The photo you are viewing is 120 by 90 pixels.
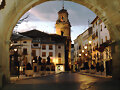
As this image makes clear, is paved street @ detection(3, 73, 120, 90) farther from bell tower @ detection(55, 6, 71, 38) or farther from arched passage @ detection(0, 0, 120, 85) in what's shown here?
bell tower @ detection(55, 6, 71, 38)

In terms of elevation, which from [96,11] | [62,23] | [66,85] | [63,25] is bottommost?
[66,85]

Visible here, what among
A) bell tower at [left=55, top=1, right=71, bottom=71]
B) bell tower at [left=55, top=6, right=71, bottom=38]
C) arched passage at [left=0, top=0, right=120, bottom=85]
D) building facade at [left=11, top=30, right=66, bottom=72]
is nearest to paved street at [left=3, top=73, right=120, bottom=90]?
arched passage at [left=0, top=0, right=120, bottom=85]

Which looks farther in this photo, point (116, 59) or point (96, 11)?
point (116, 59)

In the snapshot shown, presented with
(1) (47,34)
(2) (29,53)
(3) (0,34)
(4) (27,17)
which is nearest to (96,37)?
(2) (29,53)

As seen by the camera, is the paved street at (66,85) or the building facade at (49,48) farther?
the building facade at (49,48)

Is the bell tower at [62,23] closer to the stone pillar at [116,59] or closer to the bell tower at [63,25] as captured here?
the bell tower at [63,25]

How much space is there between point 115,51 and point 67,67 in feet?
210

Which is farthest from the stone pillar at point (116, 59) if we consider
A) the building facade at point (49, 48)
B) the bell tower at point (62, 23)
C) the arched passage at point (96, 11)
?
the bell tower at point (62, 23)

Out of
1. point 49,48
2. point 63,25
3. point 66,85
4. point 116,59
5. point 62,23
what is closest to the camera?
point 66,85

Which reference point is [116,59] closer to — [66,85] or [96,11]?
[96,11]

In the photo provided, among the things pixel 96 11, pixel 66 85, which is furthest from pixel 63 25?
pixel 66 85

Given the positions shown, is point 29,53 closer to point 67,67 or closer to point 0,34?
point 67,67

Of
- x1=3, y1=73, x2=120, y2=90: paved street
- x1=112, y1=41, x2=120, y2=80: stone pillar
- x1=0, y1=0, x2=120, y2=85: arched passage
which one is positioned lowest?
x1=3, y1=73, x2=120, y2=90: paved street

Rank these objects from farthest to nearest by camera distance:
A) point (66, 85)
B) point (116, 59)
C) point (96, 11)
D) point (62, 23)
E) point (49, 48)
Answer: point (62, 23) → point (49, 48) → point (116, 59) → point (96, 11) → point (66, 85)
